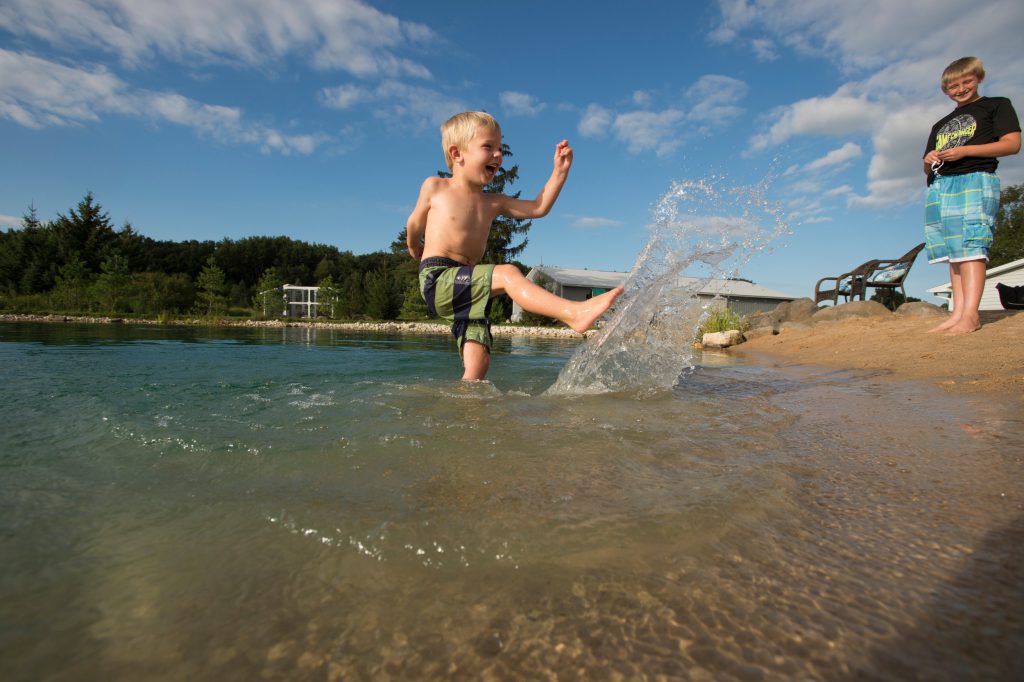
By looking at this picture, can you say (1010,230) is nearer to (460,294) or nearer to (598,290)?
(598,290)

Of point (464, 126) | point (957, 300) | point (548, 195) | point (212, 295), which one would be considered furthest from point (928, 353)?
point (212, 295)

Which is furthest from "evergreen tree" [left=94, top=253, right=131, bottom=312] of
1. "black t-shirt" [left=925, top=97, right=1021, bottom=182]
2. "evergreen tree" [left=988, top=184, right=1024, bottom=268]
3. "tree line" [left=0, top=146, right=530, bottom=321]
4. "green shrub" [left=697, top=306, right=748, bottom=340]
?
"evergreen tree" [left=988, top=184, right=1024, bottom=268]

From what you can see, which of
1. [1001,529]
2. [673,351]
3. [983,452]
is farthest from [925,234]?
[1001,529]

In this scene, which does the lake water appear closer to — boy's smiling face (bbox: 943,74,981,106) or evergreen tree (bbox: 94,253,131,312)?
boy's smiling face (bbox: 943,74,981,106)

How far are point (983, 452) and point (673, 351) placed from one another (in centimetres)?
235

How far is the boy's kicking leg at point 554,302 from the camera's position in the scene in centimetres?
238

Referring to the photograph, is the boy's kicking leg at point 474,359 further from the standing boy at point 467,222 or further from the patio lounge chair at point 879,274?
the patio lounge chair at point 879,274

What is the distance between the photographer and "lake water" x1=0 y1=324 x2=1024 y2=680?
0.70 meters

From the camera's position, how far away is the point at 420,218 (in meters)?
3.55

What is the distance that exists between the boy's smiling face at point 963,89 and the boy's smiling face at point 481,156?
13.1ft

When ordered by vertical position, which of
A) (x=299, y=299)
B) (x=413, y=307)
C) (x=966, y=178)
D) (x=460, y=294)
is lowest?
(x=460, y=294)

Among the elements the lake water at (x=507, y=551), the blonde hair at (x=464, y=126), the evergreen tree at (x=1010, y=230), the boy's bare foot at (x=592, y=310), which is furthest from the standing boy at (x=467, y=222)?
the evergreen tree at (x=1010, y=230)

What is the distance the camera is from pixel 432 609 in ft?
2.63

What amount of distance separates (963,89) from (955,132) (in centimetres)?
35
